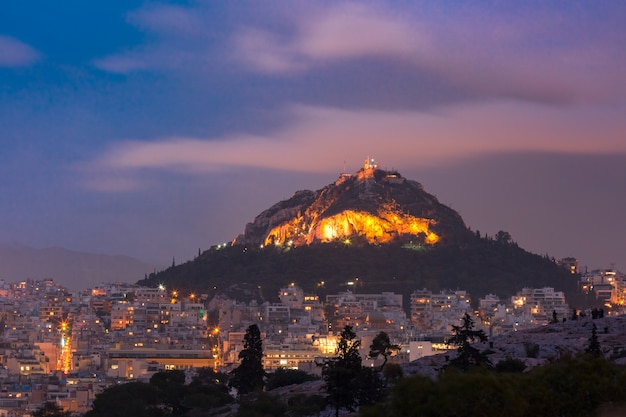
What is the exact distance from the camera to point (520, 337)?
72.6 metres

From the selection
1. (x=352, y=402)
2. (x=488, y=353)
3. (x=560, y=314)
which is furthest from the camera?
(x=560, y=314)

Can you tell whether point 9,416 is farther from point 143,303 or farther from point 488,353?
point 143,303

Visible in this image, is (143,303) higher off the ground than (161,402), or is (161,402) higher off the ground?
(143,303)

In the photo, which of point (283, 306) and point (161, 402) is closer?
point (161, 402)

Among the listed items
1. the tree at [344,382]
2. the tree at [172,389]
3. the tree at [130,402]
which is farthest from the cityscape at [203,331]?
the tree at [344,382]

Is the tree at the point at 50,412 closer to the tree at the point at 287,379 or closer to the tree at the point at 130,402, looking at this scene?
the tree at the point at 130,402

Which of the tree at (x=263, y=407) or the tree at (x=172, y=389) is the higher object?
the tree at (x=172, y=389)

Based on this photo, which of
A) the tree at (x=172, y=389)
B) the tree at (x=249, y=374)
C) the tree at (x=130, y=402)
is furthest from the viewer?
the tree at (x=172, y=389)

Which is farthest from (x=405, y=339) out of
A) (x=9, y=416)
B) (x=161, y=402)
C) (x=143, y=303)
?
(x=161, y=402)

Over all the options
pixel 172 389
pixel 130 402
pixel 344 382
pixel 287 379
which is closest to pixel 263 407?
pixel 344 382

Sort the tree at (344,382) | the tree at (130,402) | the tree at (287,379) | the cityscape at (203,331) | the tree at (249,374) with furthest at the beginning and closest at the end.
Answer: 1. the cityscape at (203,331)
2. the tree at (287,379)
3. the tree at (130,402)
4. the tree at (249,374)
5. the tree at (344,382)

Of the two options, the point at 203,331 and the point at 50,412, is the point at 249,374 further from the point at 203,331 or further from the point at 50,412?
the point at 203,331

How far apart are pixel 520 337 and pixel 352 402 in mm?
14342

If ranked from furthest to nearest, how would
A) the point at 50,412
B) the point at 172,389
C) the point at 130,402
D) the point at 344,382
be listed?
the point at 50,412, the point at 172,389, the point at 130,402, the point at 344,382
